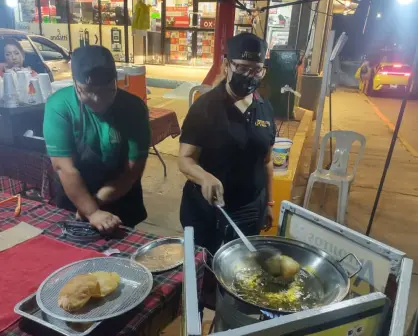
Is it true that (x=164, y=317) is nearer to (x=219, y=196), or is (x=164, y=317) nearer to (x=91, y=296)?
(x=91, y=296)

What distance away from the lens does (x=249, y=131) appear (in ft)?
6.26

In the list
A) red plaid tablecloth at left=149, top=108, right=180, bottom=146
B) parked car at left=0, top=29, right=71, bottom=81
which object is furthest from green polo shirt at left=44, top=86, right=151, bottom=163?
parked car at left=0, top=29, right=71, bottom=81

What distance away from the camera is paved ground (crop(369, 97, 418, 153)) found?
7723 mm

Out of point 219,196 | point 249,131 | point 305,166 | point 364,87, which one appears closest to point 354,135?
point 305,166

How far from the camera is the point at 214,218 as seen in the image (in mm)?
2027

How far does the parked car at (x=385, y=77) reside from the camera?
11625mm

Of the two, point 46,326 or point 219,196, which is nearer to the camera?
point 46,326

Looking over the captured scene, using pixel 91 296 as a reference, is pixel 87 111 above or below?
above

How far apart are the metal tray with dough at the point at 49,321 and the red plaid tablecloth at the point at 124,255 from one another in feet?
0.10

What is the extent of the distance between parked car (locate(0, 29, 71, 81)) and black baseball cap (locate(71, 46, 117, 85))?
12.2 ft

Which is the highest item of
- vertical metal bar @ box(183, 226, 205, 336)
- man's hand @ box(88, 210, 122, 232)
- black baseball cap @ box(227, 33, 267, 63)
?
black baseball cap @ box(227, 33, 267, 63)

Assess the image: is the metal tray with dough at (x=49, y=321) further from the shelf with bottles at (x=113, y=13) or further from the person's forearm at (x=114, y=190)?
the shelf with bottles at (x=113, y=13)

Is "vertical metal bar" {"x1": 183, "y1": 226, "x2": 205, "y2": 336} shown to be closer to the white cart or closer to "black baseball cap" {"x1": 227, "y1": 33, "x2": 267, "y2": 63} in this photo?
the white cart

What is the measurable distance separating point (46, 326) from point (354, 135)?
3.71m
